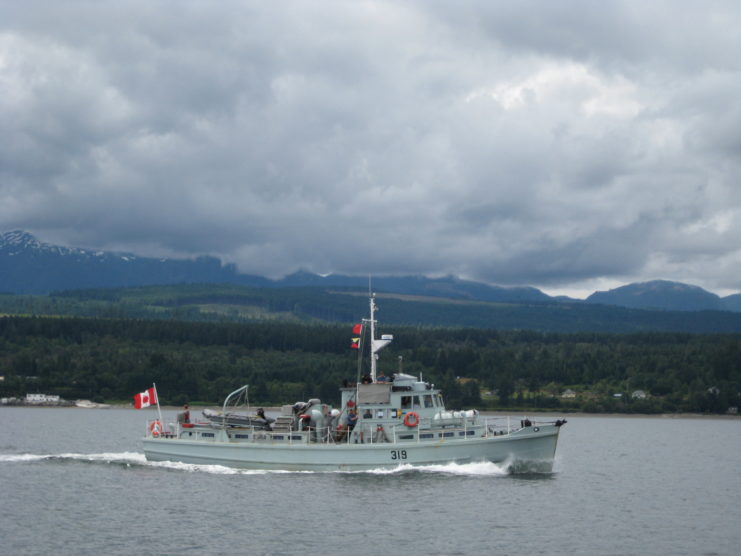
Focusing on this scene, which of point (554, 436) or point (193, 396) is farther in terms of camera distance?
point (193, 396)

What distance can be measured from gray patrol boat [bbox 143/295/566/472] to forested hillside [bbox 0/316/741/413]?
82.0 metres

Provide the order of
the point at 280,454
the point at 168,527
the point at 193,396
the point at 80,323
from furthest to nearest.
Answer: the point at 80,323 < the point at 193,396 < the point at 280,454 < the point at 168,527

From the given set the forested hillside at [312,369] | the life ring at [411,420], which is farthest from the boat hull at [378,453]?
the forested hillside at [312,369]

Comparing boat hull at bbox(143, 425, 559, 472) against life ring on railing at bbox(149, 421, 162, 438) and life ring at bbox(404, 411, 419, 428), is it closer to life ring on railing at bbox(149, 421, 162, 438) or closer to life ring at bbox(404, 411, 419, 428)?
life ring at bbox(404, 411, 419, 428)

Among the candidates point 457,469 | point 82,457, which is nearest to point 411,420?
point 457,469

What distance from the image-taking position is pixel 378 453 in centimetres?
4822

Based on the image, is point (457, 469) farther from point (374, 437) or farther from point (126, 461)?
point (126, 461)

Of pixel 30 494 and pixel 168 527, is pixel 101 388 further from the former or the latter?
pixel 168 527

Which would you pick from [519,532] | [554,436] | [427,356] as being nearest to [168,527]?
[519,532]

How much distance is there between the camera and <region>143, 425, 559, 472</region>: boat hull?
48.2 metres

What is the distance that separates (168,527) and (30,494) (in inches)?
438

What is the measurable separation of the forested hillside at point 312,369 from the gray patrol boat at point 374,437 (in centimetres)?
8203

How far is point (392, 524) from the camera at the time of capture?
38031mm

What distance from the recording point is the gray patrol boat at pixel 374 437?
159 feet
